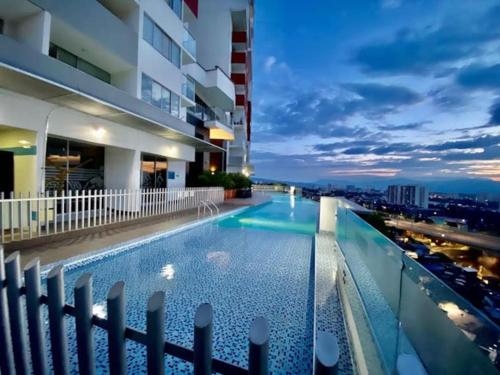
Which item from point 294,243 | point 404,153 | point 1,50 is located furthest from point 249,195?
point 404,153

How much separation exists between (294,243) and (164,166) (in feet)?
34.8

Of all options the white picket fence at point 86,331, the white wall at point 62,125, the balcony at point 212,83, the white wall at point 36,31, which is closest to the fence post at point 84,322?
the white picket fence at point 86,331

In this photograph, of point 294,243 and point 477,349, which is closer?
point 477,349

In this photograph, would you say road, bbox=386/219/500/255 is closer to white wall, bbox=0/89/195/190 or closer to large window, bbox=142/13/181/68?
white wall, bbox=0/89/195/190

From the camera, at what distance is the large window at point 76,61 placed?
9.05 m

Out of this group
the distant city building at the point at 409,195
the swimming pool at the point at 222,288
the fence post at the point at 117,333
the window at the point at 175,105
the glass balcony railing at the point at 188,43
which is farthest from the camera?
the distant city building at the point at 409,195

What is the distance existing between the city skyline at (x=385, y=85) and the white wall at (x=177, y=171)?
2328 centimetres

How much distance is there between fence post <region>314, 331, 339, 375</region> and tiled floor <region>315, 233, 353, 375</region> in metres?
2.14

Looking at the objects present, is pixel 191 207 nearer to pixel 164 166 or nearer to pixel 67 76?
pixel 164 166

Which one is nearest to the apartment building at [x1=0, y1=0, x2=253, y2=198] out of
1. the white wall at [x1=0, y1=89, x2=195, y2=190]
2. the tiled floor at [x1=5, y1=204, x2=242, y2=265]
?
the white wall at [x1=0, y1=89, x2=195, y2=190]

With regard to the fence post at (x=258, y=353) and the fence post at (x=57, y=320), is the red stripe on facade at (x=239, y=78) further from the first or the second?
the fence post at (x=258, y=353)

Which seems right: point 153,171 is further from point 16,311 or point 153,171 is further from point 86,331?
point 86,331

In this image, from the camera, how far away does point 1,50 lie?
5.54 metres

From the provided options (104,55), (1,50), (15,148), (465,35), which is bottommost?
(15,148)
